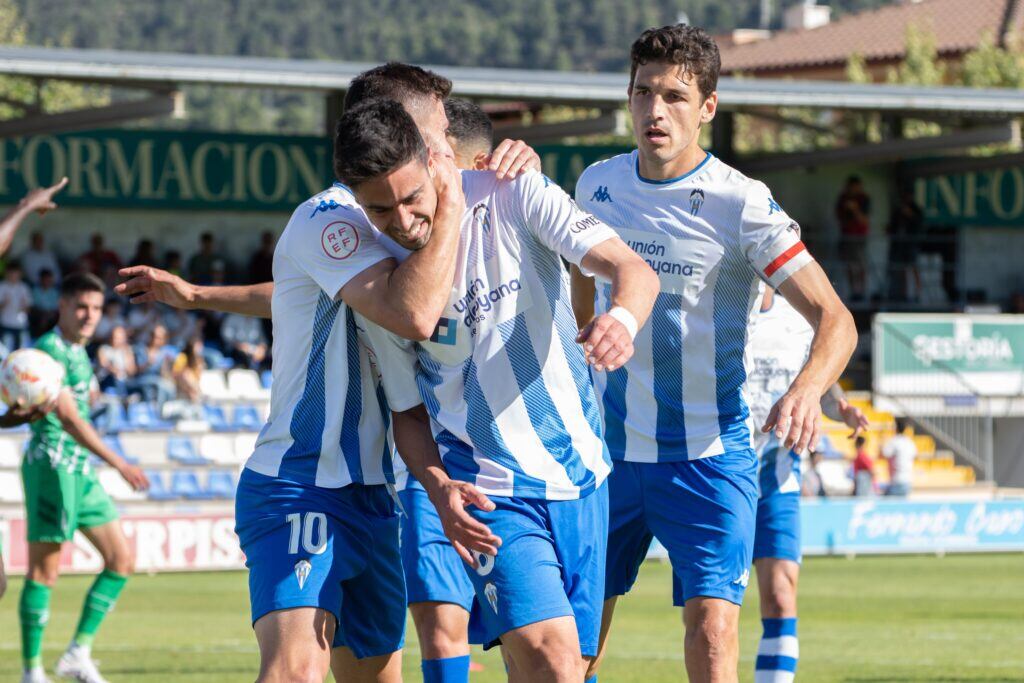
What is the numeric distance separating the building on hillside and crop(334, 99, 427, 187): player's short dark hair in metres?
48.0

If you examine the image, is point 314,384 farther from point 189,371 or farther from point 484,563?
point 189,371

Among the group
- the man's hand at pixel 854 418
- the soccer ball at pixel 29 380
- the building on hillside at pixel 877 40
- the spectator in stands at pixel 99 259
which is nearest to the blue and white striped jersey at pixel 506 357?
the man's hand at pixel 854 418

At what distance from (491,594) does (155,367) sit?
56.6 ft

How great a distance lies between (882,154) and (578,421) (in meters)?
23.4

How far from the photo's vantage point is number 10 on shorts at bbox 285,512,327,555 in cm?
473

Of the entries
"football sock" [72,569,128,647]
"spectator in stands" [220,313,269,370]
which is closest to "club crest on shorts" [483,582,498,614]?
"football sock" [72,569,128,647]

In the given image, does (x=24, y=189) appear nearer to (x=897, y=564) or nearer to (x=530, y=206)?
(x=897, y=564)

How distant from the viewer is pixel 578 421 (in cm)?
487

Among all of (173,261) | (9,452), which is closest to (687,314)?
(9,452)

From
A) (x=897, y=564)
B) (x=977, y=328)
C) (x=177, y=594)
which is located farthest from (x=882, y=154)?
(x=177, y=594)

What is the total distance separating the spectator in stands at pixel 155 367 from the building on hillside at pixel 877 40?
32901 millimetres

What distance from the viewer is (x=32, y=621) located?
909cm

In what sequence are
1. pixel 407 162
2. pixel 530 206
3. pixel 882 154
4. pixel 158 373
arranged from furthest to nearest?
pixel 882 154 → pixel 158 373 → pixel 530 206 → pixel 407 162

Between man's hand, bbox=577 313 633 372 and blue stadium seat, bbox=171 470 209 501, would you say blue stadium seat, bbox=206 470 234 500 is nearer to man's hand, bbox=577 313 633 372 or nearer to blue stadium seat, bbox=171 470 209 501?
blue stadium seat, bbox=171 470 209 501
